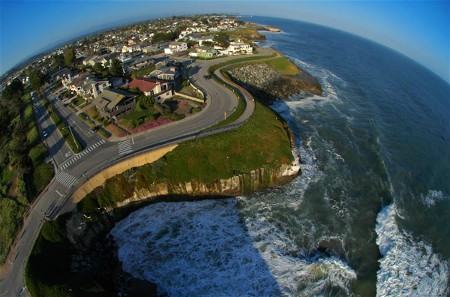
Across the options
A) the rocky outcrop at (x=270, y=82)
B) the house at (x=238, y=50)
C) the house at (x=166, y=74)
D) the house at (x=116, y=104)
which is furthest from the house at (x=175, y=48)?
the house at (x=116, y=104)

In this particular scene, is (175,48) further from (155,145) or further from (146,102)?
(155,145)

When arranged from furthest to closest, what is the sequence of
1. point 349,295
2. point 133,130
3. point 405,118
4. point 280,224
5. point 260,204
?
1. point 405,118
2. point 133,130
3. point 260,204
4. point 280,224
5. point 349,295

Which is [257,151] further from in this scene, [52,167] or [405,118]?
[405,118]

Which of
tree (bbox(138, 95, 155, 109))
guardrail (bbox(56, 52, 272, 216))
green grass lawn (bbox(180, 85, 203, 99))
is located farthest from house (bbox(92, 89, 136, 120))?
guardrail (bbox(56, 52, 272, 216))

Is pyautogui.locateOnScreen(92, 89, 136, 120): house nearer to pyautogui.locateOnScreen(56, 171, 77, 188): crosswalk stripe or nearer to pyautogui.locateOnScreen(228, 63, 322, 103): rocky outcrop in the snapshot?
pyautogui.locateOnScreen(56, 171, 77, 188): crosswalk stripe

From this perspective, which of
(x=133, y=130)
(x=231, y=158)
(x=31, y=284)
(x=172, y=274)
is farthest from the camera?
(x=133, y=130)

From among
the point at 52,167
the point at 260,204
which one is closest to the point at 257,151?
the point at 260,204

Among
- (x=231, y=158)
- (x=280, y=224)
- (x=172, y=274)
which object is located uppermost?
(x=231, y=158)
